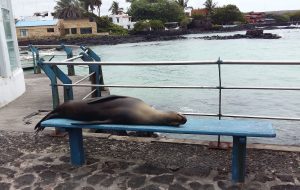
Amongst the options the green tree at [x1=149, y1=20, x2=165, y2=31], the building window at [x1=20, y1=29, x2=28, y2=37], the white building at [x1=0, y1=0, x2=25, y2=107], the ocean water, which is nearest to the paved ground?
the ocean water

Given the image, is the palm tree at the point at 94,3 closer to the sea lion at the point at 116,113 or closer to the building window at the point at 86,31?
the building window at the point at 86,31

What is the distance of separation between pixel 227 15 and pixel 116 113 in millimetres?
110781

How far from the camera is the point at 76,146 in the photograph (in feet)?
14.4

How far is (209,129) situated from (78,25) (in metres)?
72.6

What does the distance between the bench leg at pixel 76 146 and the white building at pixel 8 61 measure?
4.19 m

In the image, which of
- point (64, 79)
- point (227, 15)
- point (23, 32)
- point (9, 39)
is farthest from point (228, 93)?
point (227, 15)

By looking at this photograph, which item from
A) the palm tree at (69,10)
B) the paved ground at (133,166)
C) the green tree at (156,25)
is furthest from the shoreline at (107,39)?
the paved ground at (133,166)

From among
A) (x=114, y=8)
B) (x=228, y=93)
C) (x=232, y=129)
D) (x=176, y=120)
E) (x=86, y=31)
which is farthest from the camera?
(x=114, y=8)

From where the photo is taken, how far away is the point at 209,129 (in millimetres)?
3777

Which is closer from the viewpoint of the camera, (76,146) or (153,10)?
(76,146)

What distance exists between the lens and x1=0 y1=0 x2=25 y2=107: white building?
8123 millimetres

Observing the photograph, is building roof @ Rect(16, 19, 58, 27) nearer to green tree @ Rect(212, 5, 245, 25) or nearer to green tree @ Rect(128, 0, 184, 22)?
green tree @ Rect(128, 0, 184, 22)

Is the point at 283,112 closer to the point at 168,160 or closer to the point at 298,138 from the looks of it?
the point at 298,138

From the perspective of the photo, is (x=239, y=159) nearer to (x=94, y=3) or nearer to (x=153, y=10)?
(x=94, y=3)
